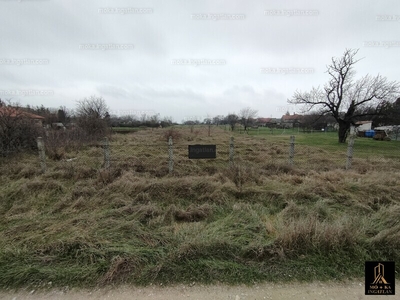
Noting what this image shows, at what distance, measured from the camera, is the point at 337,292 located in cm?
219

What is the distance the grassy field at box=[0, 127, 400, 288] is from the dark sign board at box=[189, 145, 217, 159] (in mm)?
1111

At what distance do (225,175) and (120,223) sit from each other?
331 cm

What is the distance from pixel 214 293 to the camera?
2.16m

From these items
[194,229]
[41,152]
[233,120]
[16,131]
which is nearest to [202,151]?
[194,229]

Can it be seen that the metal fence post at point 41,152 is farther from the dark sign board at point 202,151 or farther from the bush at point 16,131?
the dark sign board at point 202,151

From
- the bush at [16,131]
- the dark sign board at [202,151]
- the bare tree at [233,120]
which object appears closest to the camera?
the dark sign board at [202,151]

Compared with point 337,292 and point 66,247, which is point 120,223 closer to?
point 66,247

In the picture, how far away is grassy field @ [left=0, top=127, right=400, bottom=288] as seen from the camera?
2.46 m

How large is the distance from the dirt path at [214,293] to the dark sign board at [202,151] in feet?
14.5

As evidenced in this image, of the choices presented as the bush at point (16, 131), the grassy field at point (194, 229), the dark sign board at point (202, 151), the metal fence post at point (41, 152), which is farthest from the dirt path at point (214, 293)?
the bush at point (16, 131)

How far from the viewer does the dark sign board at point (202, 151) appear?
20.9 ft

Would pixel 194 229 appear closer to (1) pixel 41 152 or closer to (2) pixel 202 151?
(2) pixel 202 151

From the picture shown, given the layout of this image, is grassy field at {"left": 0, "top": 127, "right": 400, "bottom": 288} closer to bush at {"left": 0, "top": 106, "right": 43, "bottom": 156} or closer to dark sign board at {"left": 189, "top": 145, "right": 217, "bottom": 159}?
dark sign board at {"left": 189, "top": 145, "right": 217, "bottom": 159}

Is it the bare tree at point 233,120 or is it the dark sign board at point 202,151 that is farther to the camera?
the bare tree at point 233,120
